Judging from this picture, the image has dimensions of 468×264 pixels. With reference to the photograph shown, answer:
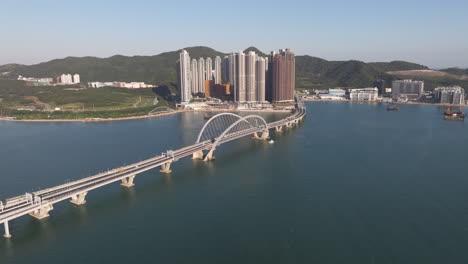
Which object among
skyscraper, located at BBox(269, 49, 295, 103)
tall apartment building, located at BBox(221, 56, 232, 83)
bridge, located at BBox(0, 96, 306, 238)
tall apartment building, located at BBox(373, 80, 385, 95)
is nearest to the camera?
bridge, located at BBox(0, 96, 306, 238)

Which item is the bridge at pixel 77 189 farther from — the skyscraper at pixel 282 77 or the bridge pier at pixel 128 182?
the skyscraper at pixel 282 77

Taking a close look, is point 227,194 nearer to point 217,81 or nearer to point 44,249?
point 44,249

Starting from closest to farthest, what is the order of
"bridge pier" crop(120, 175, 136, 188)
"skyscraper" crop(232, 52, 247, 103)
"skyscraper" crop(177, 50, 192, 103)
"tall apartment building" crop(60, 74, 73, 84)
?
"bridge pier" crop(120, 175, 136, 188) < "skyscraper" crop(232, 52, 247, 103) < "skyscraper" crop(177, 50, 192, 103) < "tall apartment building" crop(60, 74, 73, 84)

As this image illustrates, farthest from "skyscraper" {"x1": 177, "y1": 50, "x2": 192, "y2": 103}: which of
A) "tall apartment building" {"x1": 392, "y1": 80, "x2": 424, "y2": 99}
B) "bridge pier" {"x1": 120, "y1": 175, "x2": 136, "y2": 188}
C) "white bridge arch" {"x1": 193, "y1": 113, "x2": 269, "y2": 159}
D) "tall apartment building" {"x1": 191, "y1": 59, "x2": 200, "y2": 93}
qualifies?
"tall apartment building" {"x1": 392, "y1": 80, "x2": 424, "y2": 99}

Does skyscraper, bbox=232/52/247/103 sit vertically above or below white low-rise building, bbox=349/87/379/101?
above

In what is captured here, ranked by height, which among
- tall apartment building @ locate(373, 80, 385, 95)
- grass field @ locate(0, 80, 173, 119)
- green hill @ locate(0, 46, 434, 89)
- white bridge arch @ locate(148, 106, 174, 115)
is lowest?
white bridge arch @ locate(148, 106, 174, 115)

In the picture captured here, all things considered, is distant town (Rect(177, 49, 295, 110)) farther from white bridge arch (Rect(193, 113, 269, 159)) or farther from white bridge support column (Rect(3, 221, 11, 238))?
white bridge support column (Rect(3, 221, 11, 238))
